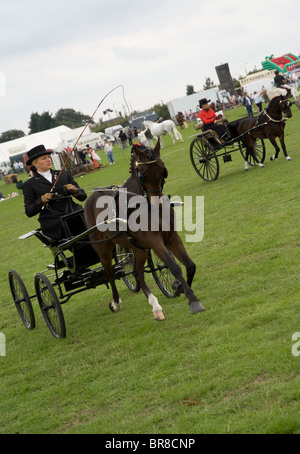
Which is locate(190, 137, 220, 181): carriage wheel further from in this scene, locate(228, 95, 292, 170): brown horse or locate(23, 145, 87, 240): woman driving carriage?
locate(23, 145, 87, 240): woman driving carriage

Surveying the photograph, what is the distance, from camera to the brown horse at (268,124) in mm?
16859

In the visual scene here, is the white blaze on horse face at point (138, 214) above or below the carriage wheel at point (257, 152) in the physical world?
above

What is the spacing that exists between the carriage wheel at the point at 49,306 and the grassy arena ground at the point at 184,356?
16 centimetres

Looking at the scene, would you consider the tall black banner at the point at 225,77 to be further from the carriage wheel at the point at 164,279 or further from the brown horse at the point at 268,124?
the carriage wheel at the point at 164,279

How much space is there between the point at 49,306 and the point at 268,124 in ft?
35.2

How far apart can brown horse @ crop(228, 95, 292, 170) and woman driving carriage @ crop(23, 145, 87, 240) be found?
9.52 m

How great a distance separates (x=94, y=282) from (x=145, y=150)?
7.28 ft

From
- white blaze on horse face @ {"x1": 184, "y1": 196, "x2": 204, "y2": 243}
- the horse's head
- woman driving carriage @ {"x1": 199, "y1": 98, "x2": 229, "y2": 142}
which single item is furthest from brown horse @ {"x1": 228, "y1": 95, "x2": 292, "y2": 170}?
the horse's head

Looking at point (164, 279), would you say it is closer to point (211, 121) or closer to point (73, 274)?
→ point (73, 274)

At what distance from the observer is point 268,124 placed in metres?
16.9

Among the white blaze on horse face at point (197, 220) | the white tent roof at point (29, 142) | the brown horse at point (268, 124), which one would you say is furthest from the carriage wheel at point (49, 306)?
the white tent roof at point (29, 142)
